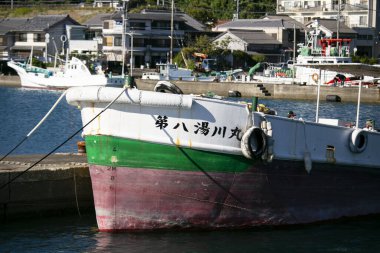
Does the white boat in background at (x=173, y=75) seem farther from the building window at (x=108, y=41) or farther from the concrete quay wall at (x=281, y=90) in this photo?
the building window at (x=108, y=41)

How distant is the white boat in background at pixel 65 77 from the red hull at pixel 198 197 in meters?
55.3

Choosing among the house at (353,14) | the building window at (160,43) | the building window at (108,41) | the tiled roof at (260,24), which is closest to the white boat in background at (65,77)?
the building window at (108,41)

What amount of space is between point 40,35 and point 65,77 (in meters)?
25.9

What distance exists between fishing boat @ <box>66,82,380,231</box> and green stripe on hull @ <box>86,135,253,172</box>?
19 millimetres

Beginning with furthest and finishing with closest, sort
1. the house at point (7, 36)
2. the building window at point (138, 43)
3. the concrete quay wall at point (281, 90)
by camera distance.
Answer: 1. the house at point (7, 36)
2. the building window at point (138, 43)
3. the concrete quay wall at point (281, 90)

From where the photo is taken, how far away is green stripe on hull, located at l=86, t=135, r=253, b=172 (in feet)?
52.2

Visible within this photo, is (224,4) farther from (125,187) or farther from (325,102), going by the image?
(125,187)

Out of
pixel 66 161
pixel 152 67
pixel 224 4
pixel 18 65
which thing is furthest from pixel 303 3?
pixel 66 161

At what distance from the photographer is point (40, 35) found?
102000mm

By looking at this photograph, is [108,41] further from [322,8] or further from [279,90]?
[279,90]

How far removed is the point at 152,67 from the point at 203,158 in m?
77.0

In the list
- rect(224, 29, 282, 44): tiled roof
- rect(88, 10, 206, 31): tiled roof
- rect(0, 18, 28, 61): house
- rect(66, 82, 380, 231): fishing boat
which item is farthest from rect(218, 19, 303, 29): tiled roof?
rect(66, 82, 380, 231): fishing boat

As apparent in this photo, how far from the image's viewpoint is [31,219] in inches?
691

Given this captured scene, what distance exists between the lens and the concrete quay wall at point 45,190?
17.2 m
